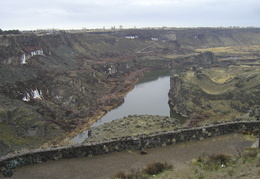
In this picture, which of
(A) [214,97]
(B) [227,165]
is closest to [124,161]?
(B) [227,165]

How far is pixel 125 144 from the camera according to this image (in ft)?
44.7

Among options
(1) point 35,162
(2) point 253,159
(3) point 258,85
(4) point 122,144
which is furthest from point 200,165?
(3) point 258,85

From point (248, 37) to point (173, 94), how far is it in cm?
13735

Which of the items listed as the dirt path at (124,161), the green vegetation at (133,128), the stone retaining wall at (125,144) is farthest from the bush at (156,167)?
the green vegetation at (133,128)

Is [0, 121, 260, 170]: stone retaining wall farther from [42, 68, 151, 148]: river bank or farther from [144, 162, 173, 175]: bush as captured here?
[42, 68, 151, 148]: river bank

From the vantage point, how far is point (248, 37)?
164375 millimetres

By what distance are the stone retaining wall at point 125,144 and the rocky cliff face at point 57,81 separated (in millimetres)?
13430

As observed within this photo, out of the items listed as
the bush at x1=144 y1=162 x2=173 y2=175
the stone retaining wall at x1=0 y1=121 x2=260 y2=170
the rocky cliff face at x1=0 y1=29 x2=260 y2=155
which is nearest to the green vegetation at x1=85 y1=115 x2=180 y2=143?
the stone retaining wall at x1=0 y1=121 x2=260 y2=170

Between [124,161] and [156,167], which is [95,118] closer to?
[124,161]

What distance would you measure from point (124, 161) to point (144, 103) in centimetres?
3307

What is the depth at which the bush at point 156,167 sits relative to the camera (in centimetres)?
1122

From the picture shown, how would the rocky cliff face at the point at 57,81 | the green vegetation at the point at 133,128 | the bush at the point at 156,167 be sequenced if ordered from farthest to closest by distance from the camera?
1. the rocky cliff face at the point at 57,81
2. the green vegetation at the point at 133,128
3. the bush at the point at 156,167

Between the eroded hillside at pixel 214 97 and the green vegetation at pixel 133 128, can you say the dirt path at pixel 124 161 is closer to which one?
the green vegetation at pixel 133 128

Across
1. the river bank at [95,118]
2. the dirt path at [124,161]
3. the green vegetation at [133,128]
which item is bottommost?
the river bank at [95,118]
